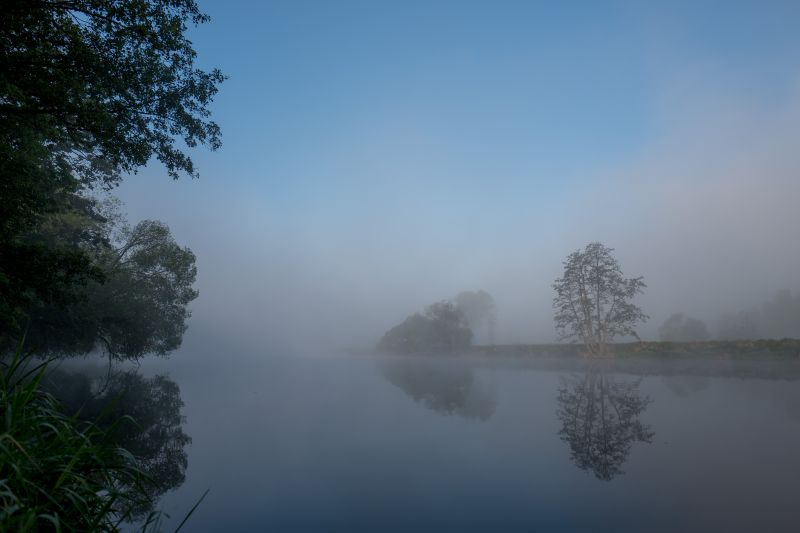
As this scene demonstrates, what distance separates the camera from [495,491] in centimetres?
568

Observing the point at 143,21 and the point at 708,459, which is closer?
the point at 708,459

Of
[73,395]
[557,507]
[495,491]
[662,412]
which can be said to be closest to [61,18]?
[495,491]

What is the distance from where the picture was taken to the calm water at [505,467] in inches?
189

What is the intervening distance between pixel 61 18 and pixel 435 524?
1002 centimetres

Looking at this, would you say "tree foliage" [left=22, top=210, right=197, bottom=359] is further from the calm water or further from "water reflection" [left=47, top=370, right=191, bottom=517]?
the calm water

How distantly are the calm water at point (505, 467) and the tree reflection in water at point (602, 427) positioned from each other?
0.05 m

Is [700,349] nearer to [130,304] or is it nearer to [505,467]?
[505,467]

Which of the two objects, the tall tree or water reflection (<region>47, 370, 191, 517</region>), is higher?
the tall tree

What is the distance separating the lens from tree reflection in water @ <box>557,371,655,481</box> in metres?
6.83

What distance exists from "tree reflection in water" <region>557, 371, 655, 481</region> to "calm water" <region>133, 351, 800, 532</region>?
0.05 metres

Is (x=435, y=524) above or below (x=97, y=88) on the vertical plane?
below

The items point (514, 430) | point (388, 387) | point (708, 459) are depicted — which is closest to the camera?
point (708, 459)

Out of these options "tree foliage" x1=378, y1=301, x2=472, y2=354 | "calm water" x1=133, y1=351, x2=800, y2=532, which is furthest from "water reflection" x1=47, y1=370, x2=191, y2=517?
"tree foliage" x1=378, y1=301, x2=472, y2=354

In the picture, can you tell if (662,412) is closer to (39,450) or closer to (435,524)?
(435,524)
